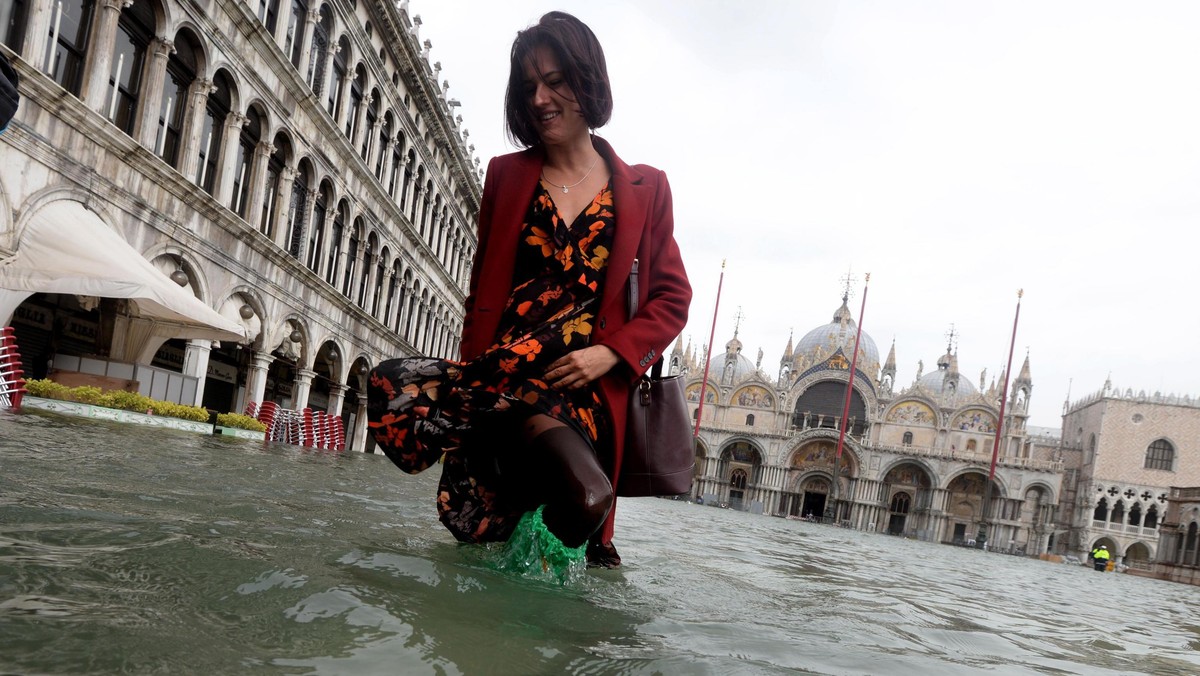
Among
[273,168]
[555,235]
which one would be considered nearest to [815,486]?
[273,168]

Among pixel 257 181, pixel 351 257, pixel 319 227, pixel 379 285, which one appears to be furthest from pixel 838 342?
pixel 257 181

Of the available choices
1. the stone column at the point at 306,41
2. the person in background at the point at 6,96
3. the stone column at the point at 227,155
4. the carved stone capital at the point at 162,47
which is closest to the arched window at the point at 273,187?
the stone column at the point at 306,41

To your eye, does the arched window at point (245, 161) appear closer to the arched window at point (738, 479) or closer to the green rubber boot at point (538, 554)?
the green rubber boot at point (538, 554)

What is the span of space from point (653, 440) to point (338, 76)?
17012 millimetres

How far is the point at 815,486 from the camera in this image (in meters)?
54.9

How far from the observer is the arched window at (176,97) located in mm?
11617

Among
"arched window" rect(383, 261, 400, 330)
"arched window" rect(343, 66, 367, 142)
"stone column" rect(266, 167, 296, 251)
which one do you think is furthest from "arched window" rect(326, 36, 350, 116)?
"arched window" rect(383, 261, 400, 330)

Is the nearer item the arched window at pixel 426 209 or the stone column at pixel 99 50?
the stone column at pixel 99 50

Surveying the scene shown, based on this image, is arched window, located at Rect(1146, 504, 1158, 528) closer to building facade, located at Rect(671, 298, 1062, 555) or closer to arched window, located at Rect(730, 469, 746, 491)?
building facade, located at Rect(671, 298, 1062, 555)

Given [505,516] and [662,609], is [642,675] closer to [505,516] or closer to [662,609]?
[662,609]

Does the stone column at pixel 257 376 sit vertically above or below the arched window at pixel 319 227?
below

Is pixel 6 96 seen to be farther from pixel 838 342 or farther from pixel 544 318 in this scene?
pixel 838 342

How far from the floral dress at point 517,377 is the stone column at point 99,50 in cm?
931

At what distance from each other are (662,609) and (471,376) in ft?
2.95
